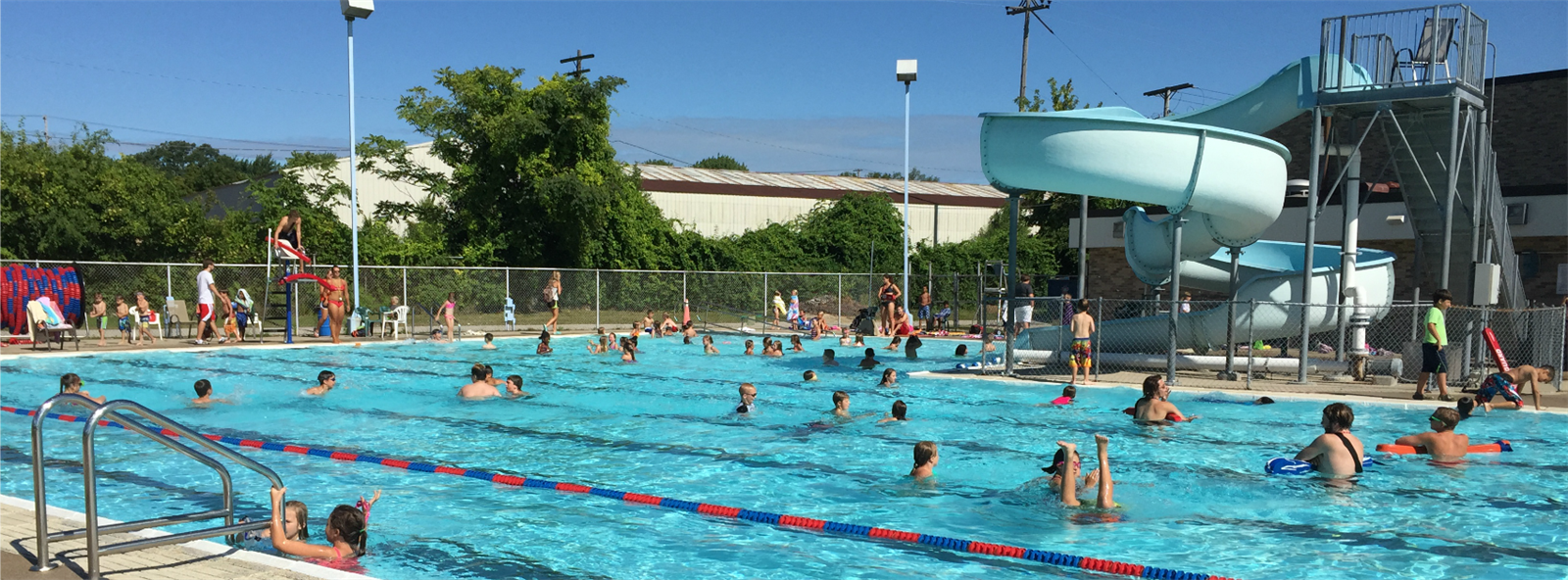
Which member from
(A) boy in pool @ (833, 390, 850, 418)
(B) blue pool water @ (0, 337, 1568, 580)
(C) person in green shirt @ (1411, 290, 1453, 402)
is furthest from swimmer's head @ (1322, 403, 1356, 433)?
(A) boy in pool @ (833, 390, 850, 418)

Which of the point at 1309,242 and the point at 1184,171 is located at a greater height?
the point at 1184,171

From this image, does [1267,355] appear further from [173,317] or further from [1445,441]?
[173,317]

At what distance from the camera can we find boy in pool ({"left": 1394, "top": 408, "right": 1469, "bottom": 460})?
35.4 feet

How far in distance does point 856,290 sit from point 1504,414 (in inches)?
956

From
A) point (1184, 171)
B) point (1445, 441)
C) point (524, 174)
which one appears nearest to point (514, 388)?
point (1184, 171)

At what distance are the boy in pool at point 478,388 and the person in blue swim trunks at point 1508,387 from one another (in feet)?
43.7

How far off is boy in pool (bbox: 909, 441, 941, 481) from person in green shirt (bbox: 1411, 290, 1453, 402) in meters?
8.47

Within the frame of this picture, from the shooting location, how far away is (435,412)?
14.5m

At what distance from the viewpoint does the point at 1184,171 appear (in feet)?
51.2

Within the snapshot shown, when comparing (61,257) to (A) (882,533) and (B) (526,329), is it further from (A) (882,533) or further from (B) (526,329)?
(A) (882,533)

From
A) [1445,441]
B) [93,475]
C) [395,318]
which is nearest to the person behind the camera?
[93,475]

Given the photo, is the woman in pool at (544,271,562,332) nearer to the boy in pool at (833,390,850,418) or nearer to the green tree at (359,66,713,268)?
the green tree at (359,66,713,268)

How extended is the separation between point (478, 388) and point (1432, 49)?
15.6 metres

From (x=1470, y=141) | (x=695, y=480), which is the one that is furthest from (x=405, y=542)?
(x=1470, y=141)
